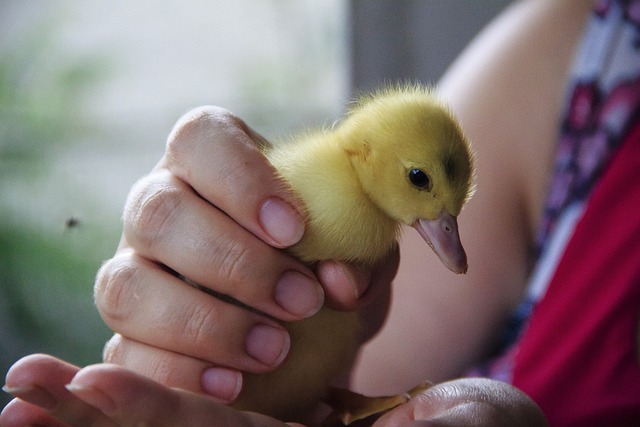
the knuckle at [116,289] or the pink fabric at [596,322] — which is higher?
the knuckle at [116,289]

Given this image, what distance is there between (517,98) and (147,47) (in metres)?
0.71

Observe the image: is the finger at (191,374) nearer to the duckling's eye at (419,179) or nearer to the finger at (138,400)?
the finger at (138,400)

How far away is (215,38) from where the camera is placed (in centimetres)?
158

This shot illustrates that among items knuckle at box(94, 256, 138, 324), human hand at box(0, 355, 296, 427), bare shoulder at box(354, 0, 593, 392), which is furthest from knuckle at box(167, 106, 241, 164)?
bare shoulder at box(354, 0, 593, 392)

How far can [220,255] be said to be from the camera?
2.21 feet

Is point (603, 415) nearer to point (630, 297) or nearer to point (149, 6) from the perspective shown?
point (630, 297)

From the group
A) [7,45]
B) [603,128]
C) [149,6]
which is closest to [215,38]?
[149,6]

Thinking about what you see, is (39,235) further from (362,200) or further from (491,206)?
(491,206)

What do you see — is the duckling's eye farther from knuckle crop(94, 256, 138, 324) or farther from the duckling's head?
knuckle crop(94, 256, 138, 324)

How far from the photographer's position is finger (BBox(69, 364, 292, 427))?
49cm

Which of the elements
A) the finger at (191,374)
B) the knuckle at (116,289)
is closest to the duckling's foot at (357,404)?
the finger at (191,374)

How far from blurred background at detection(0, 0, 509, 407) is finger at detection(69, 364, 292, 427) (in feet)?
0.69

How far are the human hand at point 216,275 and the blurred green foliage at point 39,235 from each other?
0.17 m

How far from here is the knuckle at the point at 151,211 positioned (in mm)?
690
